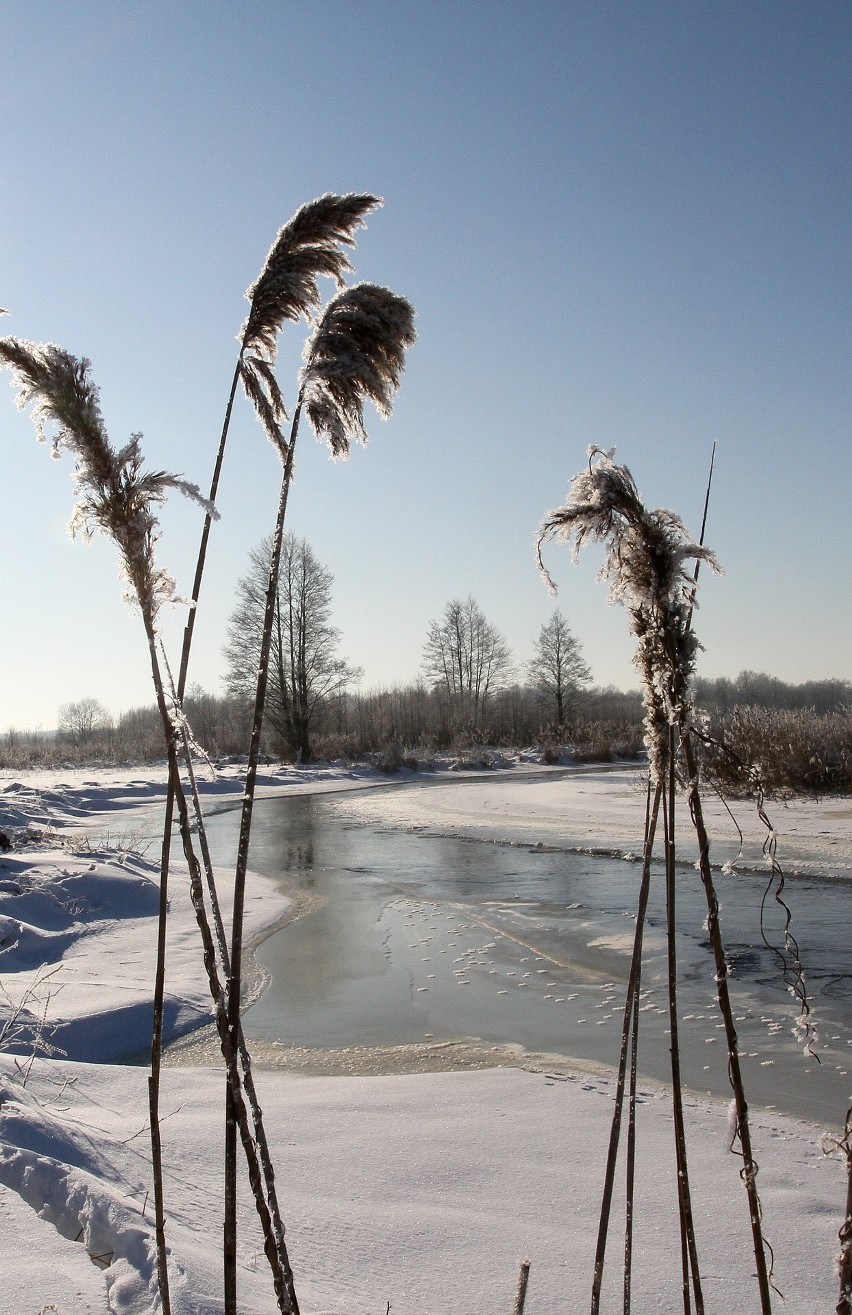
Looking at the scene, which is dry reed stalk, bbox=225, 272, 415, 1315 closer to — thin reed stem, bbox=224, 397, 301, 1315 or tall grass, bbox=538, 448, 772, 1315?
thin reed stem, bbox=224, 397, 301, 1315

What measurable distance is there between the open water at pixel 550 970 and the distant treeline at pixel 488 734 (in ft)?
17.5

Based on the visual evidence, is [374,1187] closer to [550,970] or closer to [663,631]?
[663,631]

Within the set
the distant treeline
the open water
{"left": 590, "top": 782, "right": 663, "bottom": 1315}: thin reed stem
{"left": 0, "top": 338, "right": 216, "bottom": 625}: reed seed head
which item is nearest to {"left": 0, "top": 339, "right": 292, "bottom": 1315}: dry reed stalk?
{"left": 0, "top": 338, "right": 216, "bottom": 625}: reed seed head

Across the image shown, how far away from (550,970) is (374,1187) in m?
4.04

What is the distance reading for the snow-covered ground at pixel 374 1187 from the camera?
1990 millimetres

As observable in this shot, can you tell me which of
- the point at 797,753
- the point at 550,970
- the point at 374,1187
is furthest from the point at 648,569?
the point at 797,753

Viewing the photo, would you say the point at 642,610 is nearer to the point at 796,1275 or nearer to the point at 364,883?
the point at 796,1275

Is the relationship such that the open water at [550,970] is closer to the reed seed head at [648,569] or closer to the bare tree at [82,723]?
the reed seed head at [648,569]

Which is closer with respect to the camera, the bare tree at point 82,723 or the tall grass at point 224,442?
the tall grass at point 224,442

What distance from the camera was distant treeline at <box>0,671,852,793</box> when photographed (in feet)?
54.5

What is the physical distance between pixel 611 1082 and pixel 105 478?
4.00m

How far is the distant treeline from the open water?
5.33 metres

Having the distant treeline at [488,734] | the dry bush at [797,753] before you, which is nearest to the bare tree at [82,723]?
the distant treeline at [488,734]

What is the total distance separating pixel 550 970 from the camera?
261 inches
